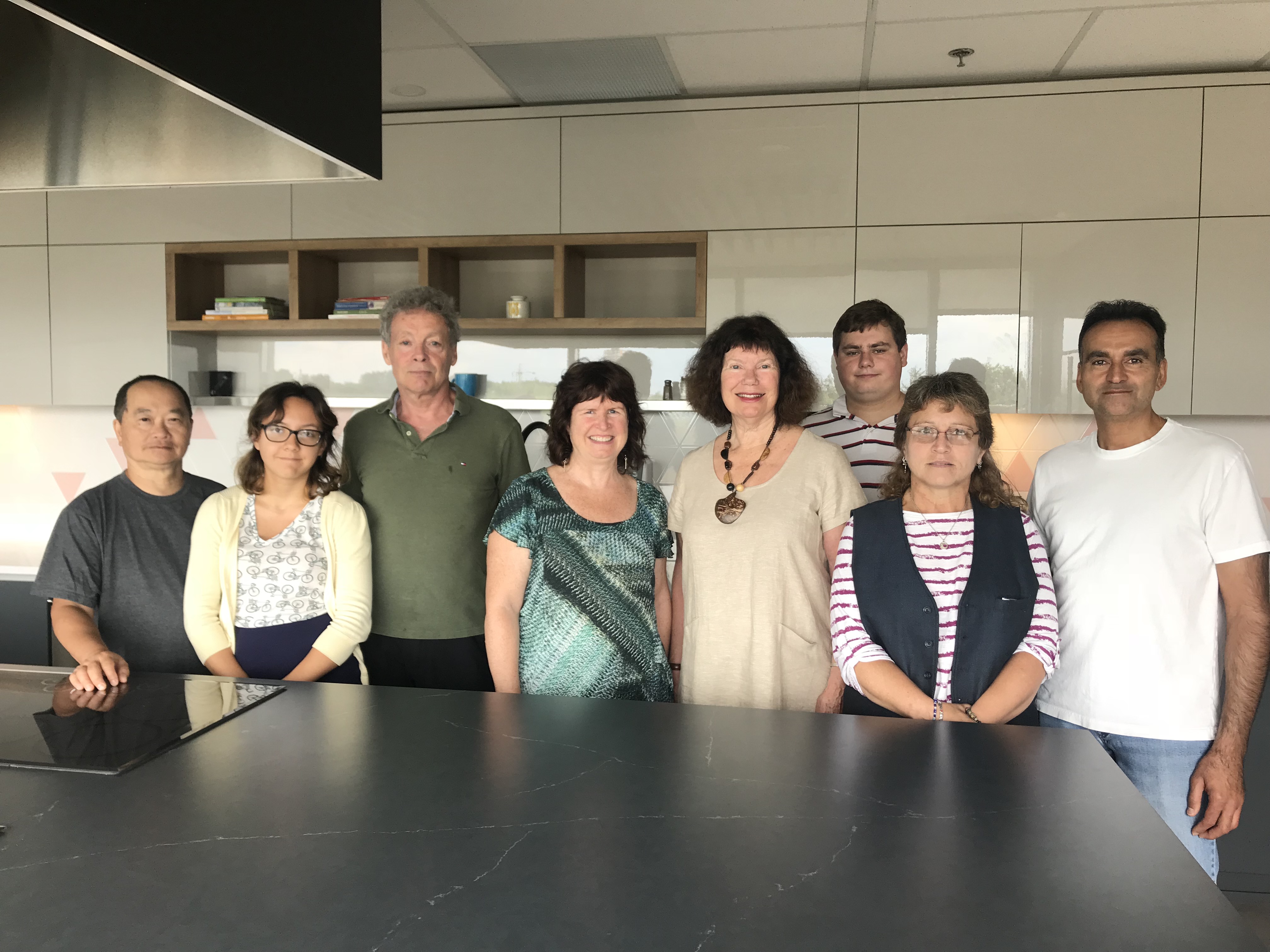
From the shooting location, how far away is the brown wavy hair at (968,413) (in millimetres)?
1622

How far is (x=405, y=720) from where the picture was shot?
128cm

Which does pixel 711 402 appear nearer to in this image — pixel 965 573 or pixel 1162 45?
pixel 965 573

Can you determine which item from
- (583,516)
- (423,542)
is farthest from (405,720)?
(423,542)

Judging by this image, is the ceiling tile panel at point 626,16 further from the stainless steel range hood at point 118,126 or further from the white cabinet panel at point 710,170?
the stainless steel range hood at point 118,126

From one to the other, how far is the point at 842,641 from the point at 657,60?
2.16 meters

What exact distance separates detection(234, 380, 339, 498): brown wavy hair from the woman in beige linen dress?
71 cm

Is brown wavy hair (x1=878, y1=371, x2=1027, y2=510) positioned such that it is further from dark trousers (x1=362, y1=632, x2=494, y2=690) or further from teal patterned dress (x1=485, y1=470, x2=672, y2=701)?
dark trousers (x1=362, y1=632, x2=494, y2=690)

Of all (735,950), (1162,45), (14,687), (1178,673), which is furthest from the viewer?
(1162,45)

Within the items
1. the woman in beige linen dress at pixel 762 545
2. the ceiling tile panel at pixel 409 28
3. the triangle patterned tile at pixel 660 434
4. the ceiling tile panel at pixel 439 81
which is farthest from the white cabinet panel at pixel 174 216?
the woman in beige linen dress at pixel 762 545

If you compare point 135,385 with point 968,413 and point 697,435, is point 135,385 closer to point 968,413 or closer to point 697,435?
point 968,413

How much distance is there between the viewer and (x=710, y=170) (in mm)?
3285

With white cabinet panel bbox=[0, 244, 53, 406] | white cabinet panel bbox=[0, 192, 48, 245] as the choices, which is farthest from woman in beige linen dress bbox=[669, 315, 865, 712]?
white cabinet panel bbox=[0, 192, 48, 245]

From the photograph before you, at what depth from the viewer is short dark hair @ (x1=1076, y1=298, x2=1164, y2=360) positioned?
71.5 inches

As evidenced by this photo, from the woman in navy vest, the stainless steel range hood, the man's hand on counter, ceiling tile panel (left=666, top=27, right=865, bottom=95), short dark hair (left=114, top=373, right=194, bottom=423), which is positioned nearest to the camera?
the stainless steel range hood
